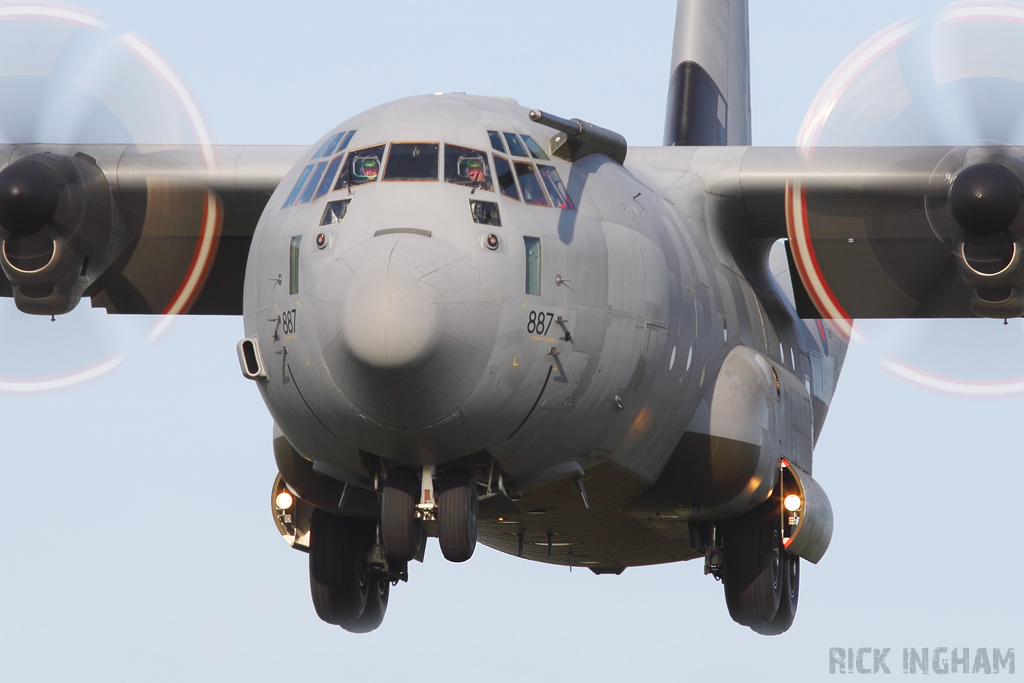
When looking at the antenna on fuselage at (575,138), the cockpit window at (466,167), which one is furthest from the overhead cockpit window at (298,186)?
the antenna on fuselage at (575,138)

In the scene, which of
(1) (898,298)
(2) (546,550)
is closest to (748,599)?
(2) (546,550)

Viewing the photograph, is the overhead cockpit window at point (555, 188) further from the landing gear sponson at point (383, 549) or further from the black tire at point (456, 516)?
the landing gear sponson at point (383, 549)

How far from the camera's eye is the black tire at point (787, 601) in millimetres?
13906

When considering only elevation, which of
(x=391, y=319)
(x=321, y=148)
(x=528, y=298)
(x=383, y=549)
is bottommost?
(x=383, y=549)

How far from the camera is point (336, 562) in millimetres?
13172

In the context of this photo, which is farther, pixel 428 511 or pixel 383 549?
pixel 383 549

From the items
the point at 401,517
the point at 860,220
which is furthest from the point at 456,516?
the point at 860,220

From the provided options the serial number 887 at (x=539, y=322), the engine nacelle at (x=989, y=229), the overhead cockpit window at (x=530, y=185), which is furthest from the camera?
the engine nacelle at (x=989, y=229)

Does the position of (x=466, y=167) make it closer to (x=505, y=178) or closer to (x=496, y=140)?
(x=505, y=178)

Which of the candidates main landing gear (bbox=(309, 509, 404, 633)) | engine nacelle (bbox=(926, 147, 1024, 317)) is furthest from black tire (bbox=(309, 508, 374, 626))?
engine nacelle (bbox=(926, 147, 1024, 317))

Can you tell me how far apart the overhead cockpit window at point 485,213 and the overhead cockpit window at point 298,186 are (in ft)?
4.54

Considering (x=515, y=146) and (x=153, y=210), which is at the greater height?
(x=515, y=146)

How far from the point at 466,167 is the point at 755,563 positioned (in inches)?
196

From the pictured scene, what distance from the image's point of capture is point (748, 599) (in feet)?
44.2
